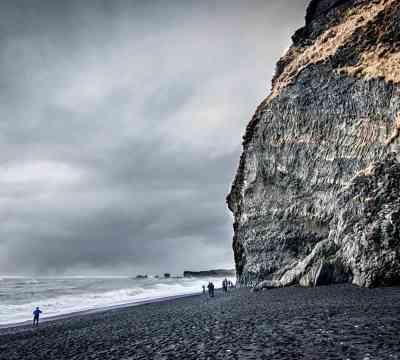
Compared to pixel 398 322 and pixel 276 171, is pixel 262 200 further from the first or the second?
pixel 398 322

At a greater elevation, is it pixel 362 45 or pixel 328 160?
pixel 362 45

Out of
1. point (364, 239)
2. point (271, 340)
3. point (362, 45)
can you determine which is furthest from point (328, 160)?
point (271, 340)

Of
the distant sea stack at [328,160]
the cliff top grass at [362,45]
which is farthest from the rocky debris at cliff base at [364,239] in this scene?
the cliff top grass at [362,45]

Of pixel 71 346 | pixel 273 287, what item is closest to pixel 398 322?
pixel 71 346

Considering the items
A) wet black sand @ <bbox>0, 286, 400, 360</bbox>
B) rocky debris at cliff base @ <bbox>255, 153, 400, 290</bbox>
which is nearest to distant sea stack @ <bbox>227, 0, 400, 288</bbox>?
rocky debris at cliff base @ <bbox>255, 153, 400, 290</bbox>

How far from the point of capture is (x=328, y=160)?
42.1 metres

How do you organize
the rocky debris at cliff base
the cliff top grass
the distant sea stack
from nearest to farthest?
1. the rocky debris at cliff base
2. the distant sea stack
3. the cliff top grass

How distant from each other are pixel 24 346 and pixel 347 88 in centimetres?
4082

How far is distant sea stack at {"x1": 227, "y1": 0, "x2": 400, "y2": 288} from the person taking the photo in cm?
2981

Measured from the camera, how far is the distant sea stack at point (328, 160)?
2981cm

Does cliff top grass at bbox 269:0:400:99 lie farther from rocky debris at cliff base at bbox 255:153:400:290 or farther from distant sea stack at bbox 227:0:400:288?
rocky debris at cliff base at bbox 255:153:400:290

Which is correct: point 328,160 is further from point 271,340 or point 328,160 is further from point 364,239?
point 271,340

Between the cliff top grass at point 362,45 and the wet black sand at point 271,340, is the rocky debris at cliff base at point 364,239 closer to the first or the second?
the wet black sand at point 271,340

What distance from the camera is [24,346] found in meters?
19.4
